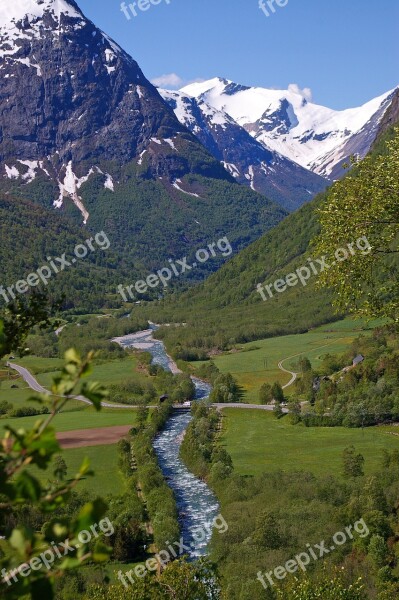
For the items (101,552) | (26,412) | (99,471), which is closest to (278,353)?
(26,412)

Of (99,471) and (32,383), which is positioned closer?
(99,471)

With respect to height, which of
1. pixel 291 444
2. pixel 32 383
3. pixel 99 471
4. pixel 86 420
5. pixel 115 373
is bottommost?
pixel 291 444

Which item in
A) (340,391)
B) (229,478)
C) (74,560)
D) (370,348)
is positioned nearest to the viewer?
(74,560)

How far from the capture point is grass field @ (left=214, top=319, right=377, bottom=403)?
139m

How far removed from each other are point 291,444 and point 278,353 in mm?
72250

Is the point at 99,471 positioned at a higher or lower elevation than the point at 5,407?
lower

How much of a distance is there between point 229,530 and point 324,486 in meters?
12.8

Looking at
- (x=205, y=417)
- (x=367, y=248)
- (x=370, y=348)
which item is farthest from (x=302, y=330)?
(x=367, y=248)

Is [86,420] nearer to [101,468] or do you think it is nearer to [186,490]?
[101,468]

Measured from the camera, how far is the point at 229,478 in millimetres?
72625

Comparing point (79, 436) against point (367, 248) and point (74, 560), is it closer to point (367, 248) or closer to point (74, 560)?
point (367, 248)

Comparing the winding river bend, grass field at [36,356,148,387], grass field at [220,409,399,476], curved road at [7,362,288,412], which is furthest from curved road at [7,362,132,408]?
grass field at [220,409,399,476]

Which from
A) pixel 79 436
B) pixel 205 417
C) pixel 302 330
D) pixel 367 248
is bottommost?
pixel 302 330

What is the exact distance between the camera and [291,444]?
93.1 m
